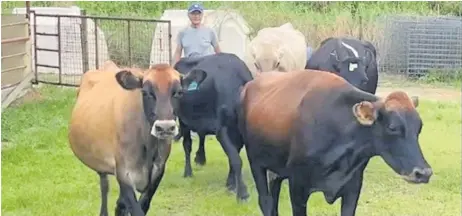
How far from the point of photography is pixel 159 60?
1702cm

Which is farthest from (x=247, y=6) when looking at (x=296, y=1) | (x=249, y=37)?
(x=249, y=37)

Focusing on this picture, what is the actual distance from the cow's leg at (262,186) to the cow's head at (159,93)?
1.02 metres

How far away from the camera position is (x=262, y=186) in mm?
7320

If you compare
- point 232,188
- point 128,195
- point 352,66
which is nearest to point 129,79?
point 128,195

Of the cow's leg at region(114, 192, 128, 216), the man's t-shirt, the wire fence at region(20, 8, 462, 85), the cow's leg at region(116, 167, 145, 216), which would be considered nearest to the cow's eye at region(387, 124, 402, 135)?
the cow's leg at region(116, 167, 145, 216)

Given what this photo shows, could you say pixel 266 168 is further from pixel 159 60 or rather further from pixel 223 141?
pixel 159 60

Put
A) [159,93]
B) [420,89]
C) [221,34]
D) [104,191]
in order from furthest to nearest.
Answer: [420,89] < [221,34] < [104,191] < [159,93]

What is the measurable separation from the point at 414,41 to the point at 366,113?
14641 millimetres

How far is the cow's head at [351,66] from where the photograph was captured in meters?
9.59

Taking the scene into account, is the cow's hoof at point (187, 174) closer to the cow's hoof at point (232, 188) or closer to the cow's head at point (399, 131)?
the cow's hoof at point (232, 188)

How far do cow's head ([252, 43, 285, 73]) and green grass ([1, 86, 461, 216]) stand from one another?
122cm

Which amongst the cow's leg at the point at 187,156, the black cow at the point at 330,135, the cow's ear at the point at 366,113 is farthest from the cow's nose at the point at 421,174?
the cow's leg at the point at 187,156

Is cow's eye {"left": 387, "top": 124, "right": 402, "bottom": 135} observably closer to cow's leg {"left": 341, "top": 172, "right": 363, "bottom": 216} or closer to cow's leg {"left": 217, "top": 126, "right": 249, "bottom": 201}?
cow's leg {"left": 341, "top": 172, "right": 363, "bottom": 216}

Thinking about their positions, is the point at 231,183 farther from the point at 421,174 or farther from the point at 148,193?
the point at 421,174
